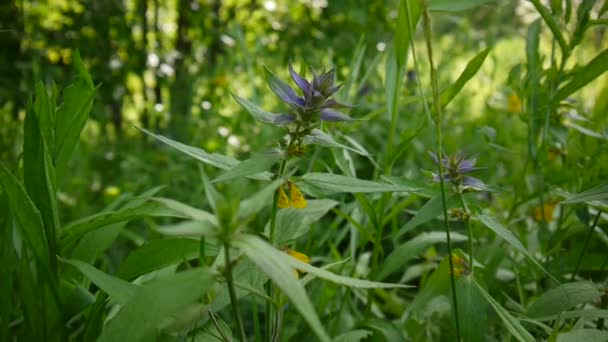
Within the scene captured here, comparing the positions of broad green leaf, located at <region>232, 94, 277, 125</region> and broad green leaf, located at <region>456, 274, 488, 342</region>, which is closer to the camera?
broad green leaf, located at <region>232, 94, 277, 125</region>

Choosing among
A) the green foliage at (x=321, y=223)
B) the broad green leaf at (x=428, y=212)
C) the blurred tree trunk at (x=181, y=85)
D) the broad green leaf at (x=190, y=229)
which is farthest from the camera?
the blurred tree trunk at (x=181, y=85)

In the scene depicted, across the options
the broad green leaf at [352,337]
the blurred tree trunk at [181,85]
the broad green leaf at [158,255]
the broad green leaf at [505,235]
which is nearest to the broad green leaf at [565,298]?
the broad green leaf at [505,235]

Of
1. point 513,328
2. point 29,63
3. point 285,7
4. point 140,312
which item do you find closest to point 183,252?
point 140,312

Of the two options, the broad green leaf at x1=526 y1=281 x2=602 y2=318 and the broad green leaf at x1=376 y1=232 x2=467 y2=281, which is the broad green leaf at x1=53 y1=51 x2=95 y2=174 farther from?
the broad green leaf at x1=526 y1=281 x2=602 y2=318

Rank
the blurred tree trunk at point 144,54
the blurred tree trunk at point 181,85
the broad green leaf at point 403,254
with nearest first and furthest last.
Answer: the broad green leaf at point 403,254, the blurred tree trunk at point 181,85, the blurred tree trunk at point 144,54

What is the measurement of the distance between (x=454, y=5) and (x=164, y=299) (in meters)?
0.58

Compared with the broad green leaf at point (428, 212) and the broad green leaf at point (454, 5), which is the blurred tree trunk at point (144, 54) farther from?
the broad green leaf at point (428, 212)

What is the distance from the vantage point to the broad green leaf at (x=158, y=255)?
0.71 metres

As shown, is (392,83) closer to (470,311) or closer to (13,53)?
(470,311)

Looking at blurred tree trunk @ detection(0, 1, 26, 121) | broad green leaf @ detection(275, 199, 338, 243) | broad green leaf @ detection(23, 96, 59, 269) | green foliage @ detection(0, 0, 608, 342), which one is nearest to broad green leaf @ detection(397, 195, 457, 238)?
green foliage @ detection(0, 0, 608, 342)

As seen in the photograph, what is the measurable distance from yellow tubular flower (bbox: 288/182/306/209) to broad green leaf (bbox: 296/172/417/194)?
11 millimetres

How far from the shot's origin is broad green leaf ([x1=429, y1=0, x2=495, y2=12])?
0.79 m

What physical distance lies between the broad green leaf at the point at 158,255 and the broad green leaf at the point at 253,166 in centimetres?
15

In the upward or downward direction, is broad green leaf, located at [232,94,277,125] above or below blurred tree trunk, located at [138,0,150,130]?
above
